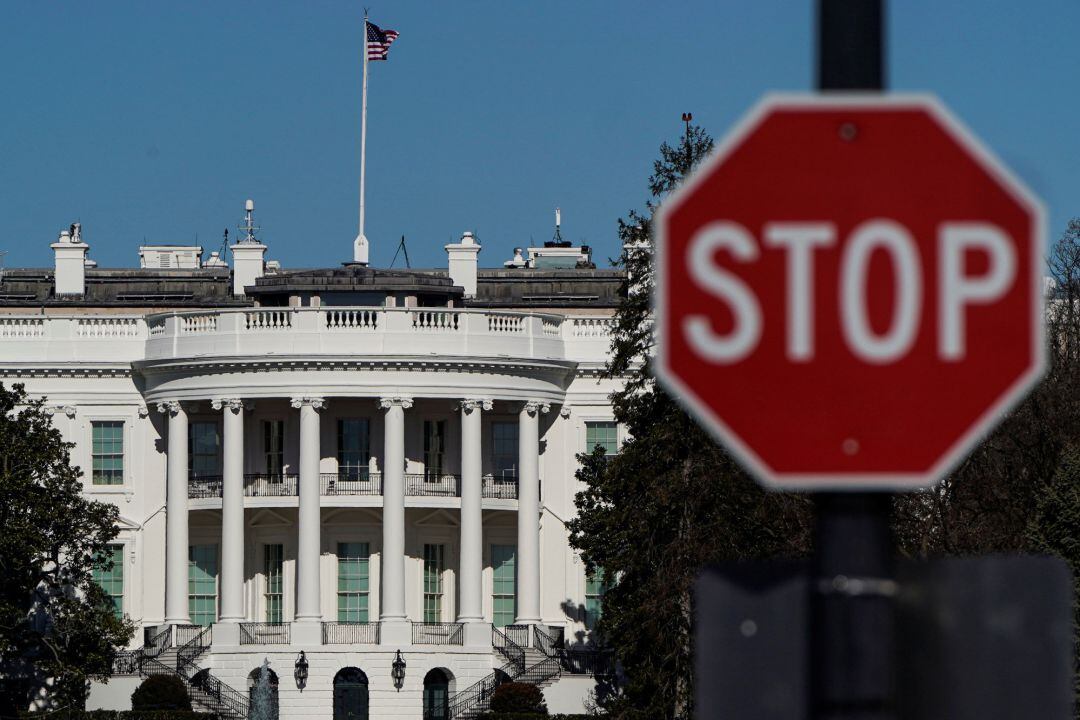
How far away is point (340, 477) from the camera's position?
3071 inches

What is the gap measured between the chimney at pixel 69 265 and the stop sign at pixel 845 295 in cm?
8130

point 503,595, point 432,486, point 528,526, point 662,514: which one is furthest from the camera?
point 503,595

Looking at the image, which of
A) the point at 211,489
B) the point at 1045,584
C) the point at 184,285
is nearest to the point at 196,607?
the point at 211,489

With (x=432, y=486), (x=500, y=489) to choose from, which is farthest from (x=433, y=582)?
(x=500, y=489)

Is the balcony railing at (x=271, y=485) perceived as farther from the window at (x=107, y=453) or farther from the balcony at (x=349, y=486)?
the window at (x=107, y=453)

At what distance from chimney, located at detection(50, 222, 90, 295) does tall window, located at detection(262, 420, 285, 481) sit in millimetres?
10581

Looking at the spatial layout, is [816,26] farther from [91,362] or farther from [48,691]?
[91,362]

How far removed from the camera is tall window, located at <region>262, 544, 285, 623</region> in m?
78.9

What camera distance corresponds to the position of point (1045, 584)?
582 cm

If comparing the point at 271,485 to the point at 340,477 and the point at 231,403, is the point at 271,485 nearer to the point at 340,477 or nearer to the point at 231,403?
the point at 340,477

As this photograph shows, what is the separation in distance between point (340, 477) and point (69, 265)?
547 inches

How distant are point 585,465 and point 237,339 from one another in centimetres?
1088

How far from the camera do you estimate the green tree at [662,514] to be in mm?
51906

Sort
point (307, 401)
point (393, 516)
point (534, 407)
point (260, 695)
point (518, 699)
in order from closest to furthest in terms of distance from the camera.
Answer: point (518, 699)
point (260, 695)
point (393, 516)
point (307, 401)
point (534, 407)
